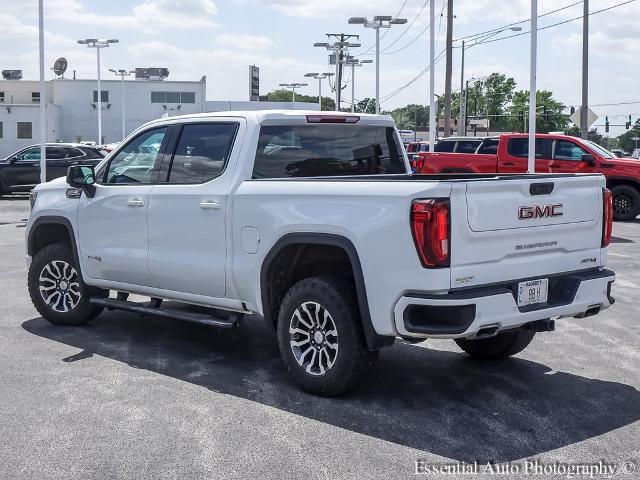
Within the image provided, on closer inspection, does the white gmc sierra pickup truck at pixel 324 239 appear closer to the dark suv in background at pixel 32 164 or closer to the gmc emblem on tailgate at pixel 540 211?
the gmc emblem on tailgate at pixel 540 211

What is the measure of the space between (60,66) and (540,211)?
78.7 meters

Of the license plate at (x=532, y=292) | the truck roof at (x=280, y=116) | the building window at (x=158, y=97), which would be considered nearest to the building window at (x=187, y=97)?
the building window at (x=158, y=97)

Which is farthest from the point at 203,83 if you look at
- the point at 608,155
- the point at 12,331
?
the point at 12,331

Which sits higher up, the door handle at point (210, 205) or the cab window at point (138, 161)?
the cab window at point (138, 161)

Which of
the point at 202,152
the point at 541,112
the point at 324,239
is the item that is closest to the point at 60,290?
the point at 202,152

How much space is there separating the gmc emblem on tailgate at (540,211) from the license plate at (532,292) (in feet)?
1.40

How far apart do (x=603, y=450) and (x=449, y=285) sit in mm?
1277

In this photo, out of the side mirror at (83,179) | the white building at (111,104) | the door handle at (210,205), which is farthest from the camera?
the white building at (111,104)

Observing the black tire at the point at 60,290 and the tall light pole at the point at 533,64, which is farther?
the tall light pole at the point at 533,64

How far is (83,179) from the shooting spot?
8.12 metres

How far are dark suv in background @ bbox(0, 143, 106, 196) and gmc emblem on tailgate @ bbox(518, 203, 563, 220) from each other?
77.1 feet

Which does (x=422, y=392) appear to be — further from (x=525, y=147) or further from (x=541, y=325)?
(x=525, y=147)

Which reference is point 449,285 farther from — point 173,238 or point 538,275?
point 173,238

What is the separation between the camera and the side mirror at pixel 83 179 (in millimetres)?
8094
